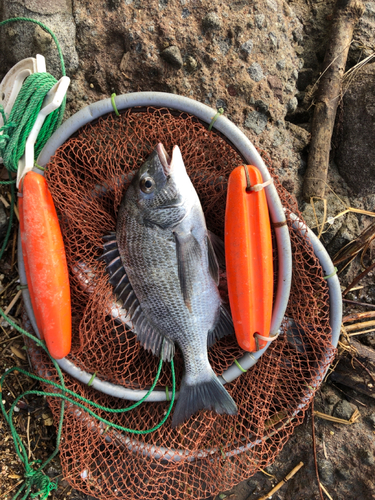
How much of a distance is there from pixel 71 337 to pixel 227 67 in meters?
2.48

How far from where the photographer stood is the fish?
2424 millimetres

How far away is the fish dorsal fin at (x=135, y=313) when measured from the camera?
2.68 meters

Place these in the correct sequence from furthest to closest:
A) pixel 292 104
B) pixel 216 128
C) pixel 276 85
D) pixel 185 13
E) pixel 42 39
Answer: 1. pixel 292 104
2. pixel 276 85
3. pixel 185 13
4. pixel 42 39
5. pixel 216 128

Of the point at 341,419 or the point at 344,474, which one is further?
the point at 341,419

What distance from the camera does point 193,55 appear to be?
2.86 metres

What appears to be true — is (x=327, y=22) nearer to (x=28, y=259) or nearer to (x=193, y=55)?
(x=193, y=55)

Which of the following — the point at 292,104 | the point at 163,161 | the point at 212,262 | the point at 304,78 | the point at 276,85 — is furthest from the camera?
the point at 304,78

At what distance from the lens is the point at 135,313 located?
8.86 ft

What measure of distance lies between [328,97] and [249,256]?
174 centimetres

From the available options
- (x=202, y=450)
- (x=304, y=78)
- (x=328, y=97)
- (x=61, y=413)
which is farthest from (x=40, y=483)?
(x=304, y=78)

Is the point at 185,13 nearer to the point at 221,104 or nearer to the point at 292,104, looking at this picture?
the point at 221,104

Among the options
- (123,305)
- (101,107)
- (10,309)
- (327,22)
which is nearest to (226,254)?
(123,305)

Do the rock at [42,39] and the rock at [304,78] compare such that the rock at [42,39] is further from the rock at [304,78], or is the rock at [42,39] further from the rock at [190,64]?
the rock at [304,78]

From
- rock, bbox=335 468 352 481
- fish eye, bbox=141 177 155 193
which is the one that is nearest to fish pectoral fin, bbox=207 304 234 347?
fish eye, bbox=141 177 155 193
